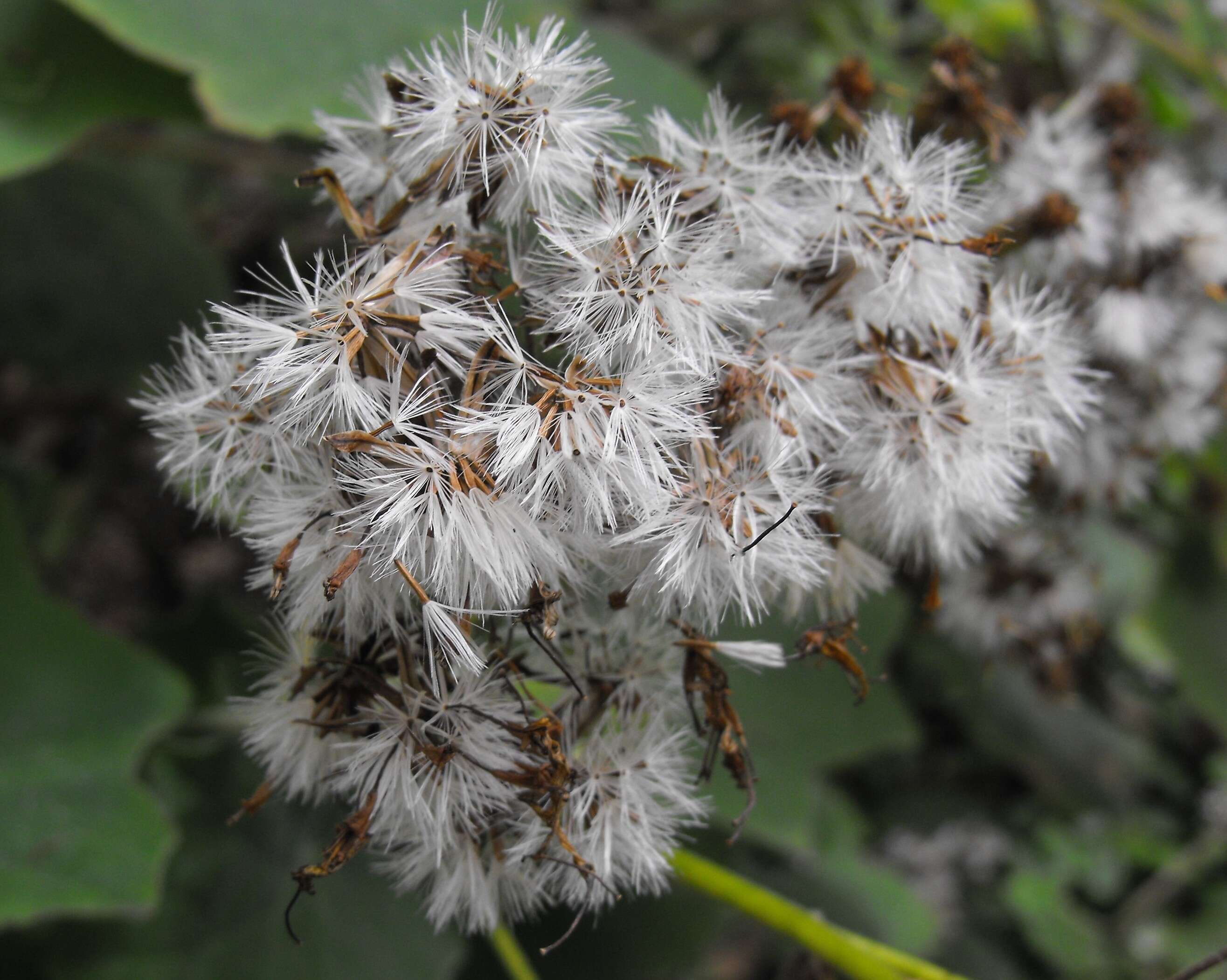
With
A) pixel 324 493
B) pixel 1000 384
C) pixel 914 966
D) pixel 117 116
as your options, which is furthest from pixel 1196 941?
pixel 117 116

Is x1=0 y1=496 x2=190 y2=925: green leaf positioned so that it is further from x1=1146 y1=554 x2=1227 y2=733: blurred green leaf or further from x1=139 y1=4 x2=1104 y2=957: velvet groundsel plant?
x1=1146 y1=554 x2=1227 y2=733: blurred green leaf

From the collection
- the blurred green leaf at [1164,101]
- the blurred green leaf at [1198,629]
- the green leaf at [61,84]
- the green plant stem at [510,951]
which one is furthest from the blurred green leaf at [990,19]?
→ the green plant stem at [510,951]

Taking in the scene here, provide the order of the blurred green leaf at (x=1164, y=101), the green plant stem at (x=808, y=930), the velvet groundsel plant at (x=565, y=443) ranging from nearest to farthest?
the velvet groundsel plant at (x=565, y=443) < the green plant stem at (x=808, y=930) < the blurred green leaf at (x=1164, y=101)

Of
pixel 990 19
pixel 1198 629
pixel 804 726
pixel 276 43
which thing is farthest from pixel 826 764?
pixel 990 19

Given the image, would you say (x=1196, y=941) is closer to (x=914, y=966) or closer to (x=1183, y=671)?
(x=1183, y=671)

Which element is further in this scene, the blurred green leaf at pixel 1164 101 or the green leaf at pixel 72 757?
the blurred green leaf at pixel 1164 101

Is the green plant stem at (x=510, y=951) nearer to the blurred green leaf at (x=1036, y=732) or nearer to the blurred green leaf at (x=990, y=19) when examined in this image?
the blurred green leaf at (x=1036, y=732)

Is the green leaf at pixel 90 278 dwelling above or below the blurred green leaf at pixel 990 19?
below
